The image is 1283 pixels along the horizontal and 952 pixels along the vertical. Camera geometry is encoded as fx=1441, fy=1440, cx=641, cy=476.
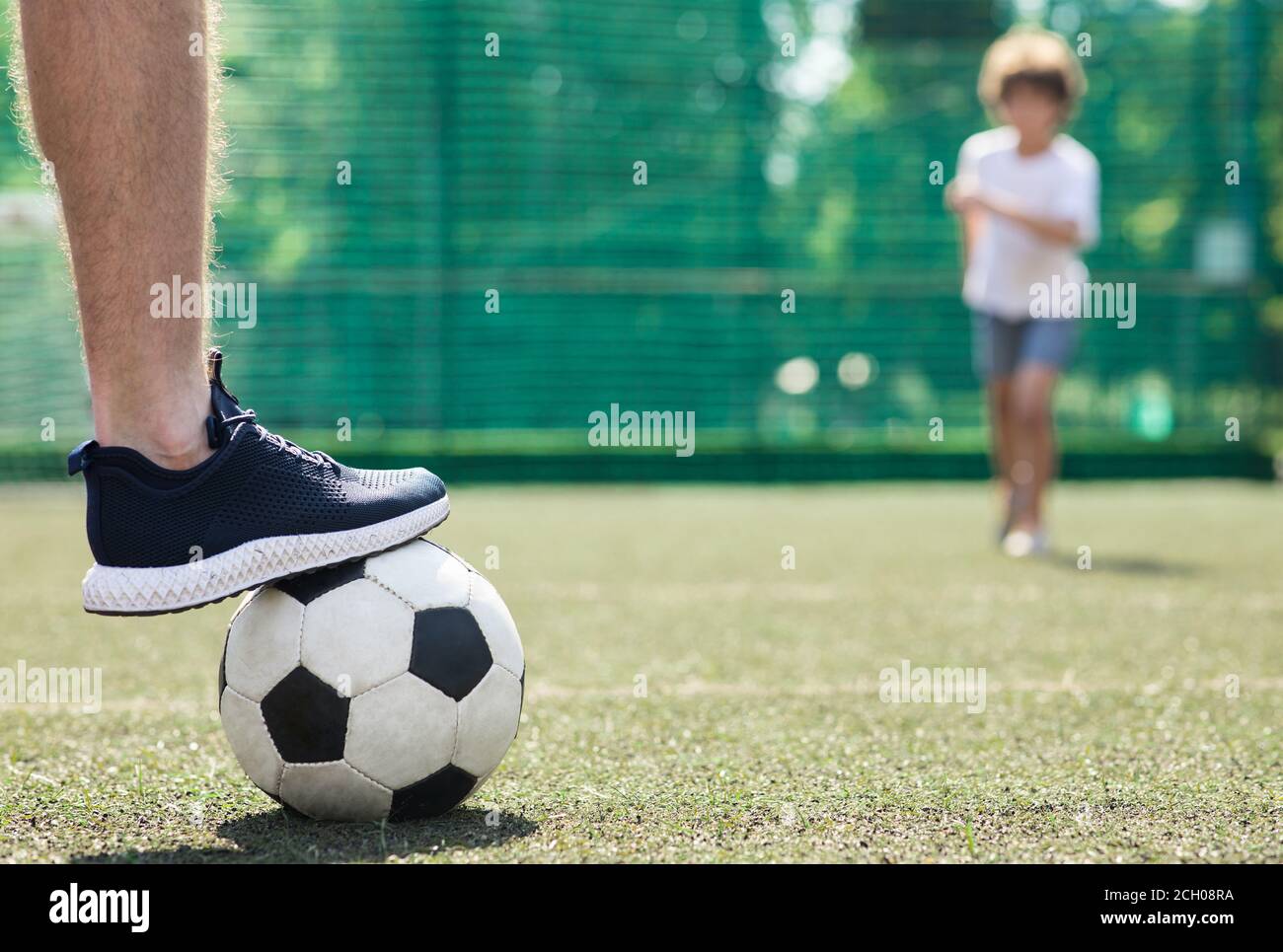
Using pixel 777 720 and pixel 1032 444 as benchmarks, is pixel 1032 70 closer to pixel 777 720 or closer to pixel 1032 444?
pixel 1032 444

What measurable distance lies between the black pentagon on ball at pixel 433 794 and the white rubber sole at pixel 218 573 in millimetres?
329

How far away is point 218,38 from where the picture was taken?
225cm

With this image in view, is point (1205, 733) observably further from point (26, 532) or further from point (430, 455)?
point (430, 455)

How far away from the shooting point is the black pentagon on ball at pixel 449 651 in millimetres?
1992

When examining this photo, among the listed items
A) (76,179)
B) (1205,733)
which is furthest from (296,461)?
(1205,733)

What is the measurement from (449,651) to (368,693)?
127mm

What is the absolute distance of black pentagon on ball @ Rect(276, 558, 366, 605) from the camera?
2.03 m

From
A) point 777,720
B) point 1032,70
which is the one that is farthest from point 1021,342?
point 777,720

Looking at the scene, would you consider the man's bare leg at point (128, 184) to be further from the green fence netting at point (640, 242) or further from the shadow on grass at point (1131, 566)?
the green fence netting at point (640, 242)

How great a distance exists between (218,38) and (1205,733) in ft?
6.83

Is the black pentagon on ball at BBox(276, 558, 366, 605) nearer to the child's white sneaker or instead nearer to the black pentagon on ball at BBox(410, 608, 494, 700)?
the black pentagon on ball at BBox(410, 608, 494, 700)

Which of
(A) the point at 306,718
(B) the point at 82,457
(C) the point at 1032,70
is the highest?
(C) the point at 1032,70

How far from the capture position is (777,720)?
9.24 feet

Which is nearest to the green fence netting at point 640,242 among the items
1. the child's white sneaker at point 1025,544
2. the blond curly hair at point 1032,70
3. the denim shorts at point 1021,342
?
the denim shorts at point 1021,342
